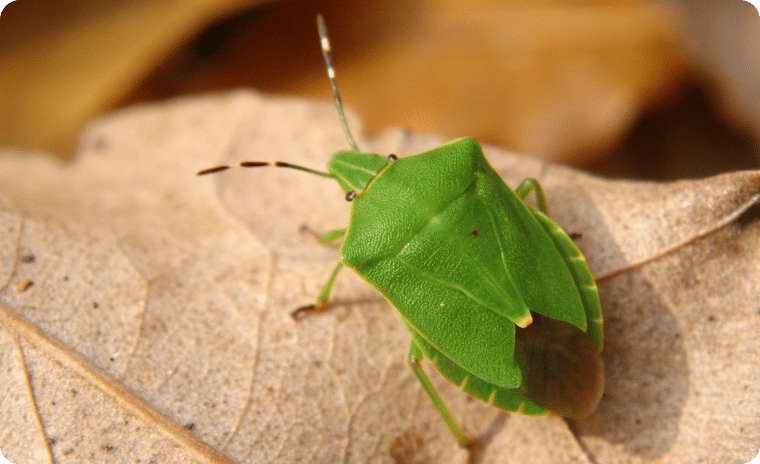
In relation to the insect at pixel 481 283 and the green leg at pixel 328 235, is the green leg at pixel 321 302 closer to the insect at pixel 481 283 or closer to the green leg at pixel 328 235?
the green leg at pixel 328 235

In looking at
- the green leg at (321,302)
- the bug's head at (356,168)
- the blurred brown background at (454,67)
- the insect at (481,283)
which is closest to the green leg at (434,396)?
the insect at (481,283)

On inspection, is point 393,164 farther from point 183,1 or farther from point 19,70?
point 19,70

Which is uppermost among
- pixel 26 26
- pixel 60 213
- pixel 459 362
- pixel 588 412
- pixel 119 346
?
pixel 26 26

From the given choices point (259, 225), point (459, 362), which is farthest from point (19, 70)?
point (459, 362)

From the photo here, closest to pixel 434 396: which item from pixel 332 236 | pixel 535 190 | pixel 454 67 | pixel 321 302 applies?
pixel 321 302

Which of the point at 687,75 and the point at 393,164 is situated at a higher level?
the point at 393,164

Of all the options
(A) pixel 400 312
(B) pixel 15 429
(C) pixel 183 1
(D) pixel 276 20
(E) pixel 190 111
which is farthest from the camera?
(D) pixel 276 20

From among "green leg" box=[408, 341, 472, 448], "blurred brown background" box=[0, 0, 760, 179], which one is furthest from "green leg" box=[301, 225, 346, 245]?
"blurred brown background" box=[0, 0, 760, 179]
